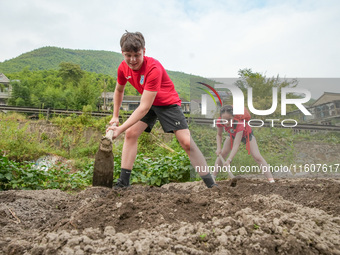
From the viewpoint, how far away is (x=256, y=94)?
4766 mm

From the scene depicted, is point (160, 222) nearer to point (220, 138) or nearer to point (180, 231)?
point (180, 231)

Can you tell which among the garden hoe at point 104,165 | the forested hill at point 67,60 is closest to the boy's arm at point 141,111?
the garden hoe at point 104,165

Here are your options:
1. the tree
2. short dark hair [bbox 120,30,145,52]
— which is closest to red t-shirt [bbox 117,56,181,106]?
short dark hair [bbox 120,30,145,52]

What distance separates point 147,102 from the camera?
10.4ft

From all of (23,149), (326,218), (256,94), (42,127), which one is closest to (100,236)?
(326,218)

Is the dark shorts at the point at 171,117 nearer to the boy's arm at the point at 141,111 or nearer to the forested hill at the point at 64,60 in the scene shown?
the boy's arm at the point at 141,111

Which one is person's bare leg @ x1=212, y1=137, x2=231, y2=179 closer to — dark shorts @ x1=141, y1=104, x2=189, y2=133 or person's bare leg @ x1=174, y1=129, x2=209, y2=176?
person's bare leg @ x1=174, y1=129, x2=209, y2=176

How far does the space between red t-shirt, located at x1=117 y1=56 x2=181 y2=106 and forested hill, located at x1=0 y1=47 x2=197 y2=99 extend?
154ft

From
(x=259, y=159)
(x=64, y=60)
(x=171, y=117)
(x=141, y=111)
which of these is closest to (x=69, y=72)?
(x=64, y=60)

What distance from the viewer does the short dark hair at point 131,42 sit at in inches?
123

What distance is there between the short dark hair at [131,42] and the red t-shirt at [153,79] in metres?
0.23

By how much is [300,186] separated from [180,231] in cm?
233

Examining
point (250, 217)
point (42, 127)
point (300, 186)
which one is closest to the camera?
point (250, 217)

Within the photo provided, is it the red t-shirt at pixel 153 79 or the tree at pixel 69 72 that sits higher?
the tree at pixel 69 72
